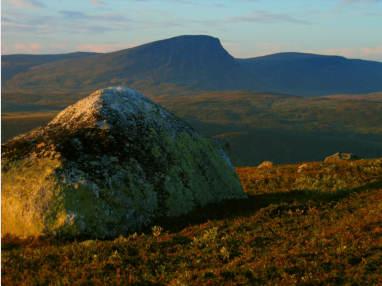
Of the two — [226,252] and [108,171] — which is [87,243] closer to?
[108,171]

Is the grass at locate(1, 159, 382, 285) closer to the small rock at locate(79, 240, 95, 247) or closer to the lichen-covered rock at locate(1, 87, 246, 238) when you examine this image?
the small rock at locate(79, 240, 95, 247)

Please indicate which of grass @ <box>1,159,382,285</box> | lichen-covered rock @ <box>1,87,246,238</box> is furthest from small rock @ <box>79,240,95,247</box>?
lichen-covered rock @ <box>1,87,246,238</box>

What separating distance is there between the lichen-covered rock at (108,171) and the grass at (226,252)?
519 millimetres

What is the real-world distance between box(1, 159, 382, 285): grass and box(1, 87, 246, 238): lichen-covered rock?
1.70ft

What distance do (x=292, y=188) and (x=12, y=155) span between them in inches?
488

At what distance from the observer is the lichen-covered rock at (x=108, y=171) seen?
9258mm

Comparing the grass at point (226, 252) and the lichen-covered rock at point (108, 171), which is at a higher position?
the lichen-covered rock at point (108, 171)

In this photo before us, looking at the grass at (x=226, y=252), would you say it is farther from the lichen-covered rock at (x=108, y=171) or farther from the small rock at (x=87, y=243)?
the lichen-covered rock at (x=108, y=171)

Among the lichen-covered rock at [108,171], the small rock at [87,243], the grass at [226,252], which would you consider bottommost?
the small rock at [87,243]

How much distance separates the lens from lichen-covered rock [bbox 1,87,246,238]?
9.26 m

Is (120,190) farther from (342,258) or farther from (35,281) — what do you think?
(342,258)

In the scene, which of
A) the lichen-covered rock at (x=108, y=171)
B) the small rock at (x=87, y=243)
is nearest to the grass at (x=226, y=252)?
the small rock at (x=87, y=243)

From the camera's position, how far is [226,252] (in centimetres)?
759

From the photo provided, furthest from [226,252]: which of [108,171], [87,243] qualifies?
[108,171]
